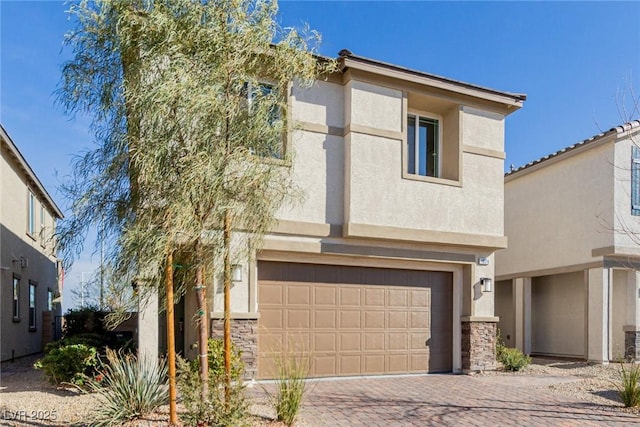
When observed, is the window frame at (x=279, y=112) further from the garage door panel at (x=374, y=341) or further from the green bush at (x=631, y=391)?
the green bush at (x=631, y=391)

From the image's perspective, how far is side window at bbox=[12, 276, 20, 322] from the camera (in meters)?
14.4

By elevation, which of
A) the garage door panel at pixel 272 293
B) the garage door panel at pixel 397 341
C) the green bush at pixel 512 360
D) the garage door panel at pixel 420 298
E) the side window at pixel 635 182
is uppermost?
the side window at pixel 635 182

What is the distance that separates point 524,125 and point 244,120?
944 centimetres

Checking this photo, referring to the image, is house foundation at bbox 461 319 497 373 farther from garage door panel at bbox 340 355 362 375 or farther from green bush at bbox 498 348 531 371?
garage door panel at bbox 340 355 362 375

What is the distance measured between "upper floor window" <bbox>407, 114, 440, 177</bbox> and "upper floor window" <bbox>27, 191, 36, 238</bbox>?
12635mm

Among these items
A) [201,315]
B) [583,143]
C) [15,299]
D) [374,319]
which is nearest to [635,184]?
[583,143]

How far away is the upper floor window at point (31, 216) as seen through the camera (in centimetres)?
→ 1681

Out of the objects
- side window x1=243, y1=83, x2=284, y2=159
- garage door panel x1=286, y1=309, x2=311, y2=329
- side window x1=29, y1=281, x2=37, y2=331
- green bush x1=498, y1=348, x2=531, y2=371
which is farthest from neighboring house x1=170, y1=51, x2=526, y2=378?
side window x1=29, y1=281, x2=37, y2=331

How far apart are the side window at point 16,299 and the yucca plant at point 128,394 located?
9257 mm

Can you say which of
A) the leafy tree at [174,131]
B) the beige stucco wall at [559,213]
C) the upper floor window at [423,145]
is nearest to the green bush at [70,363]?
the leafy tree at [174,131]

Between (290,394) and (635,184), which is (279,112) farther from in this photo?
(635,184)

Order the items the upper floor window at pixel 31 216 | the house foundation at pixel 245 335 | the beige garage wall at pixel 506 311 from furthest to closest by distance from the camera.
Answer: the beige garage wall at pixel 506 311
the upper floor window at pixel 31 216
the house foundation at pixel 245 335

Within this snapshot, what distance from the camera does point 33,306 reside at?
16.9 m

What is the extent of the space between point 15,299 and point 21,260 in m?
1.23
